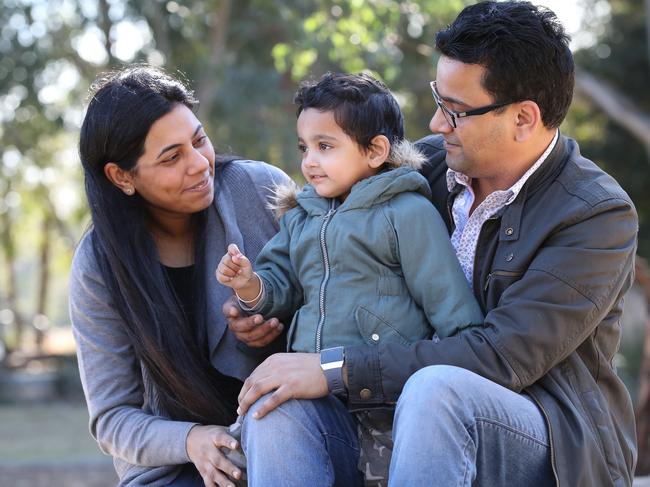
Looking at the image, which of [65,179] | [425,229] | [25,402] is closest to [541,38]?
[425,229]

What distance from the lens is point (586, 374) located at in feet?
9.62

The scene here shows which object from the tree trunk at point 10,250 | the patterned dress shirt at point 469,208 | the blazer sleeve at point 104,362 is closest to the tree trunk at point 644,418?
the patterned dress shirt at point 469,208

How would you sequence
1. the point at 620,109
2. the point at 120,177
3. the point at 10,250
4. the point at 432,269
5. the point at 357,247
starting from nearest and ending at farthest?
1. the point at 432,269
2. the point at 357,247
3. the point at 120,177
4. the point at 620,109
5. the point at 10,250

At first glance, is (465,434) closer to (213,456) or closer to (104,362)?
(213,456)

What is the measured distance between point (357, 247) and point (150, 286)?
82 centimetres

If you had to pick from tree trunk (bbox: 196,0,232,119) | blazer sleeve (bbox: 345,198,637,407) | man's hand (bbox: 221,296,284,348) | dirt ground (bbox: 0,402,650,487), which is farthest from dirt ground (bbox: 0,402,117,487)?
blazer sleeve (bbox: 345,198,637,407)

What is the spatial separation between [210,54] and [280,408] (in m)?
11.7

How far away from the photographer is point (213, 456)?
10.2 ft

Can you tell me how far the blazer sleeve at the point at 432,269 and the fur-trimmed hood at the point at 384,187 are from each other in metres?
0.06

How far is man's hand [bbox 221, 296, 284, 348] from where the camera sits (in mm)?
3295

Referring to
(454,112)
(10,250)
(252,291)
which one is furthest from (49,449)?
(10,250)

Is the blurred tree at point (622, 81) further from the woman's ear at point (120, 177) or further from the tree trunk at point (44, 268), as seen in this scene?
the tree trunk at point (44, 268)

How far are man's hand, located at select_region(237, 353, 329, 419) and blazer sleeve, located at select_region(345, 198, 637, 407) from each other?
0.31 ft

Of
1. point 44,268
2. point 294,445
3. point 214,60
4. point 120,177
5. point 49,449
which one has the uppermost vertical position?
point 120,177
